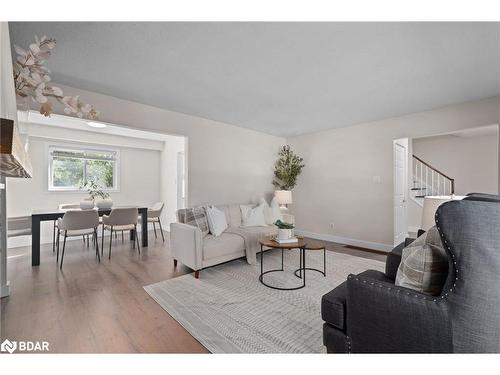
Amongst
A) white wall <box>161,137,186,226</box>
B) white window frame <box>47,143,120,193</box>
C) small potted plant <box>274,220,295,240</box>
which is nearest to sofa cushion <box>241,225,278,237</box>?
small potted plant <box>274,220,295,240</box>

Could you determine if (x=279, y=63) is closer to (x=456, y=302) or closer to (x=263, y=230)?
(x=456, y=302)

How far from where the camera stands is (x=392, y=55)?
2.14m

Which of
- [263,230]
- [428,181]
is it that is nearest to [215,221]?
[263,230]

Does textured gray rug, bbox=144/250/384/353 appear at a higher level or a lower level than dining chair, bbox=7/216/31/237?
lower

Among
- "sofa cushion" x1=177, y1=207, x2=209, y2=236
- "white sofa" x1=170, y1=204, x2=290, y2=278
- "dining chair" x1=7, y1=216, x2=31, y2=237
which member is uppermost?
"sofa cushion" x1=177, y1=207, x2=209, y2=236

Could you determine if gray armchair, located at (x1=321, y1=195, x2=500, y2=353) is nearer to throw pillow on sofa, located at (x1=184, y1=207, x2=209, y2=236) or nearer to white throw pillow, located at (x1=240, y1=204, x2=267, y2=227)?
throw pillow on sofa, located at (x1=184, y1=207, x2=209, y2=236)

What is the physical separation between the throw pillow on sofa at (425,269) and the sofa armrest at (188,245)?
7.08 ft

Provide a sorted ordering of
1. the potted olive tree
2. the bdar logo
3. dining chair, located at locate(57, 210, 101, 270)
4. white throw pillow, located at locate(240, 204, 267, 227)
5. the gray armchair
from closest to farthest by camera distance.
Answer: the gray armchair < the bdar logo < dining chair, located at locate(57, 210, 101, 270) < white throw pillow, located at locate(240, 204, 267, 227) < the potted olive tree

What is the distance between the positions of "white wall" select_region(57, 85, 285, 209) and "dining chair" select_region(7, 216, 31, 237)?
6.41 ft

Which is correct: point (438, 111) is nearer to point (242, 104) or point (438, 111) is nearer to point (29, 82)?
point (242, 104)

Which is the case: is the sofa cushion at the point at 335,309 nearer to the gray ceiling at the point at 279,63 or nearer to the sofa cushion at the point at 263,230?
the gray ceiling at the point at 279,63

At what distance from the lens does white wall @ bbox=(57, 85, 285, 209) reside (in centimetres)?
328

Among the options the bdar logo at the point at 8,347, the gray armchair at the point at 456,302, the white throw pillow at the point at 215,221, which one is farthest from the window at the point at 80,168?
the gray armchair at the point at 456,302

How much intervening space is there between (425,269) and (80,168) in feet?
20.6
